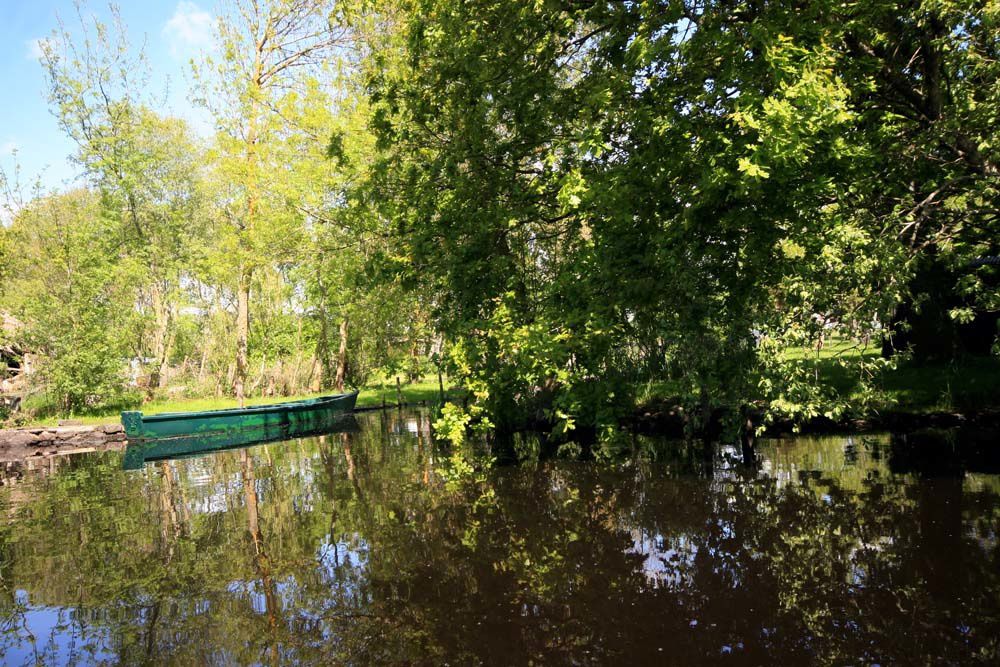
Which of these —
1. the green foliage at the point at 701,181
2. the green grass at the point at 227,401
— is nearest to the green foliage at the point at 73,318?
the green grass at the point at 227,401

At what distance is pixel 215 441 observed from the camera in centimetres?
1922

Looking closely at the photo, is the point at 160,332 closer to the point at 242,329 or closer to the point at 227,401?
the point at 227,401

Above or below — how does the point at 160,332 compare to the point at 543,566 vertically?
above

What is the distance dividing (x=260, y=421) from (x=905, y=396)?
56.5 ft

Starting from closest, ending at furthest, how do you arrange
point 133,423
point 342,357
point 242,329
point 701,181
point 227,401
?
point 701,181
point 133,423
point 242,329
point 227,401
point 342,357

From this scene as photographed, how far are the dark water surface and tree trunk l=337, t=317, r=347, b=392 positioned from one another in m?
17.8

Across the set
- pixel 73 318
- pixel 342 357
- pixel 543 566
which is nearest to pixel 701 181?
pixel 543 566

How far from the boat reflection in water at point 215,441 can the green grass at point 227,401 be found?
3.82 meters

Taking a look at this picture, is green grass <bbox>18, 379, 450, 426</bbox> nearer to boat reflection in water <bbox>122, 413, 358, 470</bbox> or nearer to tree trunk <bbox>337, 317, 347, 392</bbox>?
tree trunk <bbox>337, 317, 347, 392</bbox>

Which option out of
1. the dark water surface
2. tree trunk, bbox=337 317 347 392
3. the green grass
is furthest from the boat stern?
tree trunk, bbox=337 317 347 392

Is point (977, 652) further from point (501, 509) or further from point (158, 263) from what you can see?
point (158, 263)

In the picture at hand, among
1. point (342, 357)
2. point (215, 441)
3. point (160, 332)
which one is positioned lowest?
point (215, 441)

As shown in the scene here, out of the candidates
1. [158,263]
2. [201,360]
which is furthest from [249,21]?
[201,360]

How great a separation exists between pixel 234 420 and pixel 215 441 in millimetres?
886
